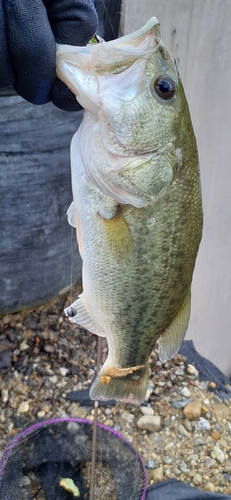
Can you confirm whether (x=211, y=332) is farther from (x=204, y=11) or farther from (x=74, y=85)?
(x=74, y=85)

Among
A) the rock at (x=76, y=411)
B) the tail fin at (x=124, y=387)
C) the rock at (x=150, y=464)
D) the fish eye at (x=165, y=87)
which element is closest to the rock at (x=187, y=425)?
the rock at (x=150, y=464)

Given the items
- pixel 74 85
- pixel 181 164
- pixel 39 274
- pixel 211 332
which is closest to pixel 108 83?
pixel 74 85

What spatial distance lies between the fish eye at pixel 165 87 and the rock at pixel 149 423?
4.82ft

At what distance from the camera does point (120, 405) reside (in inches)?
82.6

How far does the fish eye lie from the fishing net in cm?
132

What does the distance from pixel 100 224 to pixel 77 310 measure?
0.83 feet

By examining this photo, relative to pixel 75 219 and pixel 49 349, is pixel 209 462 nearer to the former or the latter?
pixel 49 349

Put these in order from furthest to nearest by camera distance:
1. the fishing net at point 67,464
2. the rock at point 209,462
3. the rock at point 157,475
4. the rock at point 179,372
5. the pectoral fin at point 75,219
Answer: the rock at point 179,372 < the rock at point 209,462 < the rock at point 157,475 < the fishing net at point 67,464 < the pectoral fin at point 75,219

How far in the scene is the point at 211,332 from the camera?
3.47 metres

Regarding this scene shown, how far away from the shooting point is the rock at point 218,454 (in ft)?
6.63

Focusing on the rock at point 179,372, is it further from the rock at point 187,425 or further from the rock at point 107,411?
the rock at point 107,411

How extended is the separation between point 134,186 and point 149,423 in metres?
1.35

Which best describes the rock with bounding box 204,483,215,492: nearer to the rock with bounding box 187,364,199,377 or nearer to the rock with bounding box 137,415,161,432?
the rock with bounding box 137,415,161,432

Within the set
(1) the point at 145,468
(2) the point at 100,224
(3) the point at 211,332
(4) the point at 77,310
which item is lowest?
(3) the point at 211,332
